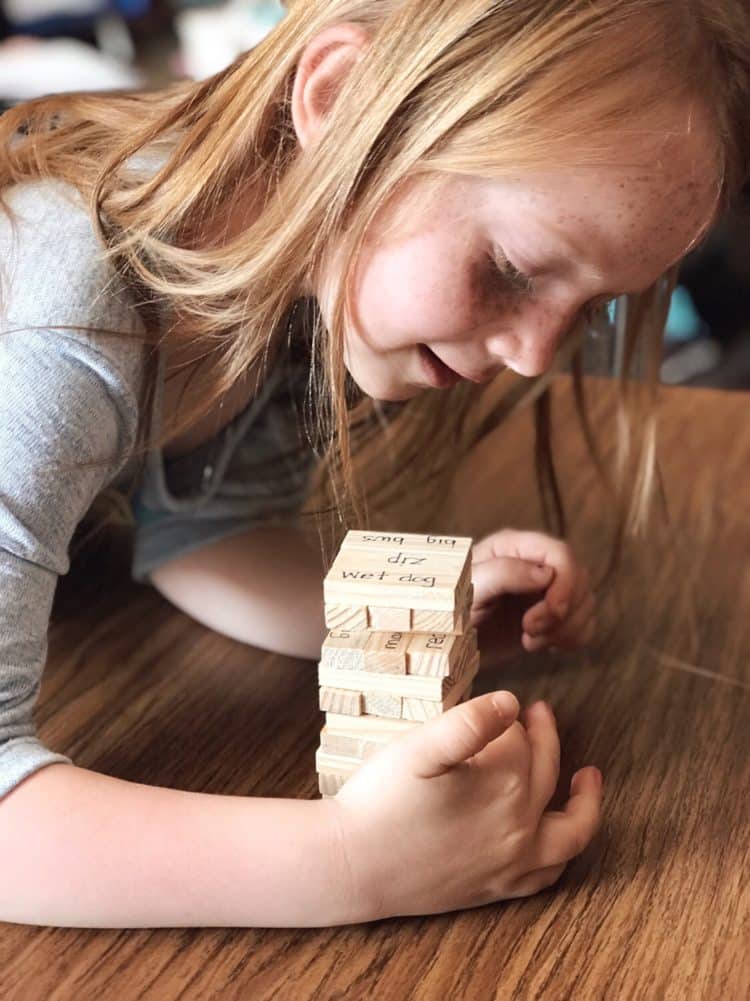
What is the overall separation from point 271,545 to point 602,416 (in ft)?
1.21

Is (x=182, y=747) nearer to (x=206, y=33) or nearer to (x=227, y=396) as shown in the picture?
(x=227, y=396)

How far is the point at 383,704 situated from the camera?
23.2 inches

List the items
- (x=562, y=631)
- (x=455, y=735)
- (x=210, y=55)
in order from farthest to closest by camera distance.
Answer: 1. (x=210, y=55)
2. (x=562, y=631)
3. (x=455, y=735)

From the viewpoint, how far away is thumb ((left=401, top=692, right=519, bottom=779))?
1.83 ft

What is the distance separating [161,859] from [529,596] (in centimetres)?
34

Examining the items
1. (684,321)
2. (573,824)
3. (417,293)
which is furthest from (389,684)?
(684,321)

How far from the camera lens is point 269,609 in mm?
834

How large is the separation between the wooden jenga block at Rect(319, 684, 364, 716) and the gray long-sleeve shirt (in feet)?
0.48

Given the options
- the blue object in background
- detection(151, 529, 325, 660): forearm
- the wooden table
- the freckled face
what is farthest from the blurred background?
the freckled face

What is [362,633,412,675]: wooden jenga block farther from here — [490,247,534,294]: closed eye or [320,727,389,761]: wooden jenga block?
[490,247,534,294]: closed eye

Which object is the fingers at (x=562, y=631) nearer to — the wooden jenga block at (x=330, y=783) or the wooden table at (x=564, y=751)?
the wooden table at (x=564, y=751)

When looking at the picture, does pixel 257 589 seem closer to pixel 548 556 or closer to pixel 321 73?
pixel 548 556

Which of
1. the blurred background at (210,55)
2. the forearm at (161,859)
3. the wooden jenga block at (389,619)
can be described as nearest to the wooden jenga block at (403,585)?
the wooden jenga block at (389,619)

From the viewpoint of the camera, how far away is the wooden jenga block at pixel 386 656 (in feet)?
1.88
